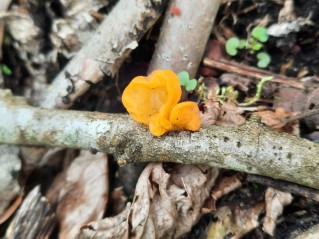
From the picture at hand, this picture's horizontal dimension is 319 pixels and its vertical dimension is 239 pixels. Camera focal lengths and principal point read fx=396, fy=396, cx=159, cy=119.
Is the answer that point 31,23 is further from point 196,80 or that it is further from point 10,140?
point 196,80

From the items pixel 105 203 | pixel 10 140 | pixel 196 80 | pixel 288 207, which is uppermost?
pixel 196 80

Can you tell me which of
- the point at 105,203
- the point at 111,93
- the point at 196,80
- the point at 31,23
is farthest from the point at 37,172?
the point at 196,80

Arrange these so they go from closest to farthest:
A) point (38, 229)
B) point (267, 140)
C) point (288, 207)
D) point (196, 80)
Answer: point (267, 140), point (288, 207), point (38, 229), point (196, 80)

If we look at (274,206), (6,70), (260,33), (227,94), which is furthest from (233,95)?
(6,70)

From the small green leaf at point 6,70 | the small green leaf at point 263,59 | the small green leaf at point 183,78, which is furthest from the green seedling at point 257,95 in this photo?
the small green leaf at point 6,70

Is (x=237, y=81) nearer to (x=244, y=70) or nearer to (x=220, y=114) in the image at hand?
(x=244, y=70)
